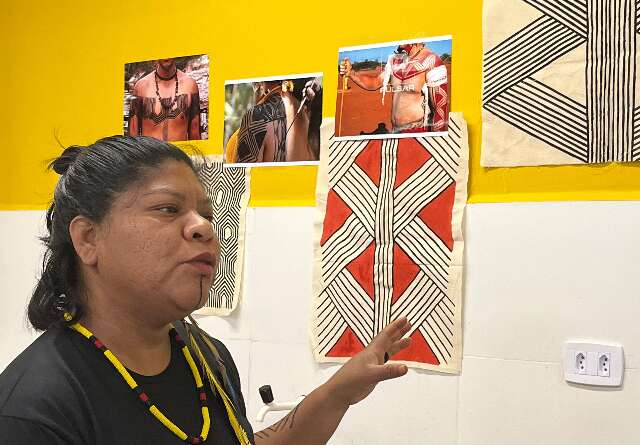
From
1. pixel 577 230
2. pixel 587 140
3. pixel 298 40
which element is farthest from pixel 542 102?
pixel 298 40

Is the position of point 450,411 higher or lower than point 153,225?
lower

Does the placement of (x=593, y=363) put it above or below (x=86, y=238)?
below

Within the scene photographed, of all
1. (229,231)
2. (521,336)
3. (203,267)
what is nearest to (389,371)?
(203,267)

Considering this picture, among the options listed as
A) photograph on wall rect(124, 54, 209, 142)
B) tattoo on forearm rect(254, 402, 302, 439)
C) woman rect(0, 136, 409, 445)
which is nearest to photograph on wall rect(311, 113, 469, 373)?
photograph on wall rect(124, 54, 209, 142)

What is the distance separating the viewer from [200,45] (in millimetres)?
2566

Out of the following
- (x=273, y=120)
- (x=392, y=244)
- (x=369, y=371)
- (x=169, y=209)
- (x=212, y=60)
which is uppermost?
(x=212, y=60)

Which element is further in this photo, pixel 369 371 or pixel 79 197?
Answer: pixel 369 371

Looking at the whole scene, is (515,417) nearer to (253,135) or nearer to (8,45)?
(253,135)

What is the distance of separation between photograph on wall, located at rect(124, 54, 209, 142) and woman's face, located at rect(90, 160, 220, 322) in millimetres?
1430

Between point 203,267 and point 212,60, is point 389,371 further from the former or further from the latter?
point 212,60

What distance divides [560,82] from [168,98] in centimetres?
132

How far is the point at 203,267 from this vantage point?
114 centimetres

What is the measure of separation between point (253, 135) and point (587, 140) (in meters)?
1.03

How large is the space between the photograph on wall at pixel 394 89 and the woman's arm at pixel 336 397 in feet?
2.81
